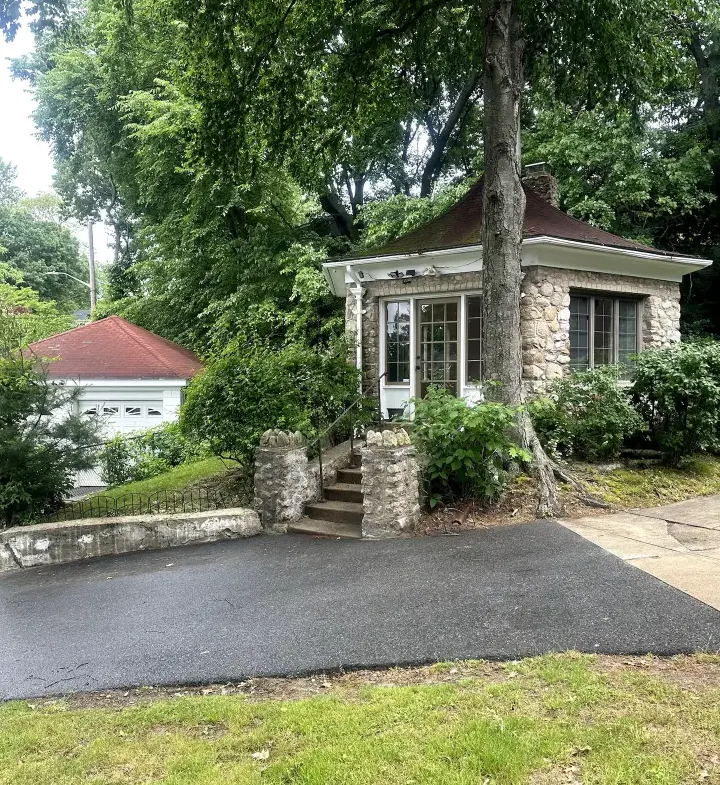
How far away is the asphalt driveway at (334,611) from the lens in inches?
162

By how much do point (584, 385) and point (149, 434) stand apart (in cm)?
874

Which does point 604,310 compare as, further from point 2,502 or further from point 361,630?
point 2,502

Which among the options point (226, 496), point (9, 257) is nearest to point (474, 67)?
point (226, 496)

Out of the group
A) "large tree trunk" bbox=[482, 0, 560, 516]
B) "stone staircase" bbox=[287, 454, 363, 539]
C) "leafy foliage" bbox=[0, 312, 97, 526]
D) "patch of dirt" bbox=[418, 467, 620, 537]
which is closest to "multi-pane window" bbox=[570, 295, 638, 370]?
"large tree trunk" bbox=[482, 0, 560, 516]

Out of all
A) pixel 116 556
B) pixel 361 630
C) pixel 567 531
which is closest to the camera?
pixel 361 630

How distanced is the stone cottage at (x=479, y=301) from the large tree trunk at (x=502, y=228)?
1.17 metres

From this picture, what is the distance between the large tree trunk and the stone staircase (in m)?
2.09

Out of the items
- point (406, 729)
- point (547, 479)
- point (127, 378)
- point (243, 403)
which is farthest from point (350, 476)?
point (127, 378)

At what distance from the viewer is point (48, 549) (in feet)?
24.0

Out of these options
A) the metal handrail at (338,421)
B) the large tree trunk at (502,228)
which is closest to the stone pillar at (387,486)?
the metal handrail at (338,421)

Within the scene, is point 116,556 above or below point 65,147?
below

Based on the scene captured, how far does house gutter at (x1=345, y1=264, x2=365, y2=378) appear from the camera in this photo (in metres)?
10.9

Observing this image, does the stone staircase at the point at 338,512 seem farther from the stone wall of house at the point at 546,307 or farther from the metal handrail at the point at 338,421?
the stone wall of house at the point at 546,307

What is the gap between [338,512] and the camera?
7609 millimetres
